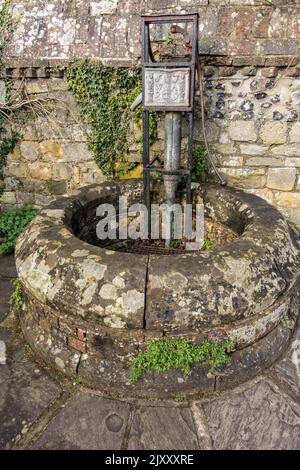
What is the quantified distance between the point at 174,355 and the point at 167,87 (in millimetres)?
1988

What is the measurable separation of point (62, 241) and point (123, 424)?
1207 millimetres

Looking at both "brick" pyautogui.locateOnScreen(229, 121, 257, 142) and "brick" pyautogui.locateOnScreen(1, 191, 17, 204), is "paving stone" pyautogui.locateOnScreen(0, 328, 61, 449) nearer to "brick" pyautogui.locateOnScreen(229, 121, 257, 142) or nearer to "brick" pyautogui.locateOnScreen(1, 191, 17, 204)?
"brick" pyautogui.locateOnScreen(1, 191, 17, 204)

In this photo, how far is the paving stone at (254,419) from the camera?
6.45 feet

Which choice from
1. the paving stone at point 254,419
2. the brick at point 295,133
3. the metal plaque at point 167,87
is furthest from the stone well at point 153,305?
the brick at point 295,133

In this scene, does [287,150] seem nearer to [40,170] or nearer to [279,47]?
[279,47]

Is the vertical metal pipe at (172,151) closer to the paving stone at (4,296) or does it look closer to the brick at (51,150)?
the brick at (51,150)

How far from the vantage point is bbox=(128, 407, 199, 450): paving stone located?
1947 millimetres

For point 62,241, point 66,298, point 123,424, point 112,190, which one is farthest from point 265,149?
point 123,424

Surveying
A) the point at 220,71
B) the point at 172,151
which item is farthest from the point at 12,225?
the point at 220,71

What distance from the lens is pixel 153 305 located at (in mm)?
2107

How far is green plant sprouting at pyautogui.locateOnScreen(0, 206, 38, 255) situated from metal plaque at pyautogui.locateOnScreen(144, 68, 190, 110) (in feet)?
7.06

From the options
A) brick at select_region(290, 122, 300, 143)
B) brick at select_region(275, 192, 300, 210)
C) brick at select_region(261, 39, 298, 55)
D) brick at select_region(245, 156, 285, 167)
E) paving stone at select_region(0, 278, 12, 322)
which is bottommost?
paving stone at select_region(0, 278, 12, 322)

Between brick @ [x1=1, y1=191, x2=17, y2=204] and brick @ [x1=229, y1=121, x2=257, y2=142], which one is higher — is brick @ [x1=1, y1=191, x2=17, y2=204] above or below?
below

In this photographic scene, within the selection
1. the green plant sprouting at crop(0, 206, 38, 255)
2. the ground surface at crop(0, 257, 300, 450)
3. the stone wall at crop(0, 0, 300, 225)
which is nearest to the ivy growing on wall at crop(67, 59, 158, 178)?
the stone wall at crop(0, 0, 300, 225)
